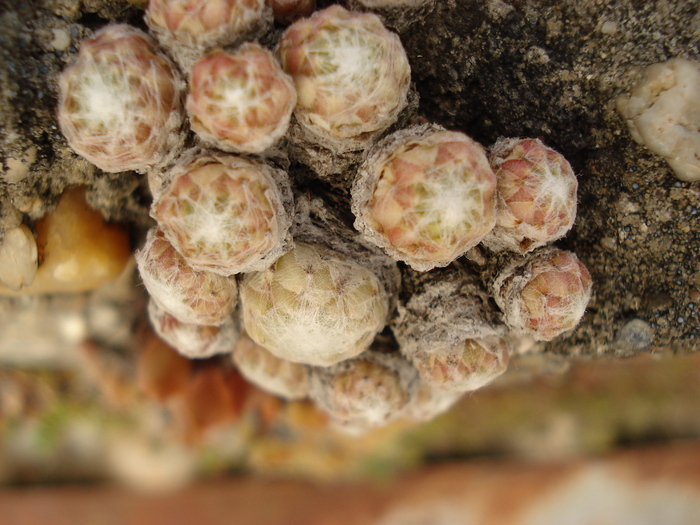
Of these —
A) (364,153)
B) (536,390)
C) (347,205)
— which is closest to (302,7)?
(364,153)

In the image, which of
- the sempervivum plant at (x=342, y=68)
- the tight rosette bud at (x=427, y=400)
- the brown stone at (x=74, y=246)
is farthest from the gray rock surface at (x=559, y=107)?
the tight rosette bud at (x=427, y=400)

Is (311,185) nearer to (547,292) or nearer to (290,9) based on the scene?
(290,9)

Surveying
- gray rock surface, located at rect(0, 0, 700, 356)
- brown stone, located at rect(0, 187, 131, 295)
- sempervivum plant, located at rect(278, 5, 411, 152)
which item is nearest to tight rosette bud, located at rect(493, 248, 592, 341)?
gray rock surface, located at rect(0, 0, 700, 356)

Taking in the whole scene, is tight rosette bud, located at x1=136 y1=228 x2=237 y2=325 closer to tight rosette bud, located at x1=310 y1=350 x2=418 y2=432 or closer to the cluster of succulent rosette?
the cluster of succulent rosette

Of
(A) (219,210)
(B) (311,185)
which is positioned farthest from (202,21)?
(B) (311,185)

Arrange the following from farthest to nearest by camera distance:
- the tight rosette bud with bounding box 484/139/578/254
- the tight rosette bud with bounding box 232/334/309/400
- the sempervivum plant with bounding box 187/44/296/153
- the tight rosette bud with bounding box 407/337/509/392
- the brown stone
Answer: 1. the tight rosette bud with bounding box 232/334/309/400
2. the brown stone
3. the tight rosette bud with bounding box 407/337/509/392
4. the tight rosette bud with bounding box 484/139/578/254
5. the sempervivum plant with bounding box 187/44/296/153

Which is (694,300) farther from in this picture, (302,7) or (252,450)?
(252,450)
